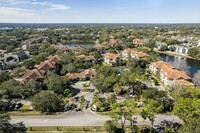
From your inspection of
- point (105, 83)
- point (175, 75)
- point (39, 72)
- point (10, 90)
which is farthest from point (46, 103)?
point (175, 75)

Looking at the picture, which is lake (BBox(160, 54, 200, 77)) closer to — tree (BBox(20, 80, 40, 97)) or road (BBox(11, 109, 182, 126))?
road (BBox(11, 109, 182, 126))

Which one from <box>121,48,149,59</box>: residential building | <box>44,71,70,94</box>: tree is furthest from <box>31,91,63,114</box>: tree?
<box>121,48,149,59</box>: residential building

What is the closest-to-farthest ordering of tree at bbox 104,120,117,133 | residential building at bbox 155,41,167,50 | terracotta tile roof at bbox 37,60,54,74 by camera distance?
tree at bbox 104,120,117,133
terracotta tile roof at bbox 37,60,54,74
residential building at bbox 155,41,167,50

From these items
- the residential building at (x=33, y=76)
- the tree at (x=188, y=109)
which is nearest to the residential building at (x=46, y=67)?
the residential building at (x=33, y=76)

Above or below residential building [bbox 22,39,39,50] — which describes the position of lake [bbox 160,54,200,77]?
below

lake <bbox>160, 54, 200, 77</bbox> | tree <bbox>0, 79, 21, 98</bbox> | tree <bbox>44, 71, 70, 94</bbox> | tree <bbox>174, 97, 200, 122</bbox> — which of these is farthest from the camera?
lake <bbox>160, 54, 200, 77</bbox>

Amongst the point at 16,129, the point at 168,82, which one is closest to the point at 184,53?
the point at 168,82

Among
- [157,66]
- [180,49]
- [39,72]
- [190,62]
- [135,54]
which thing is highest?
[135,54]

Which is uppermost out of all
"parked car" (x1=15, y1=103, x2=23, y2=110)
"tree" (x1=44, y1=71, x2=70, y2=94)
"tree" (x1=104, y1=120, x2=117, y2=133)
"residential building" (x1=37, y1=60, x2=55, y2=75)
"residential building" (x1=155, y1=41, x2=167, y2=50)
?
"residential building" (x1=155, y1=41, x2=167, y2=50)

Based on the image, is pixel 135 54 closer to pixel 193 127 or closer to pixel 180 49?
pixel 180 49

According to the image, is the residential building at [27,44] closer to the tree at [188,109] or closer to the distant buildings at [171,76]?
the distant buildings at [171,76]

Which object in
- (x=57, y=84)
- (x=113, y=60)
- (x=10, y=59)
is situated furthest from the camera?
(x=10, y=59)
